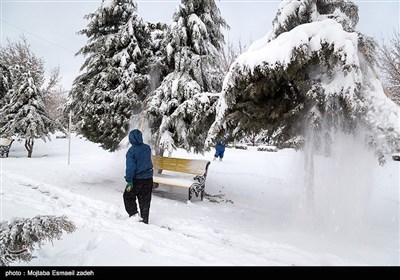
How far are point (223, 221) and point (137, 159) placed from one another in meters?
2.27

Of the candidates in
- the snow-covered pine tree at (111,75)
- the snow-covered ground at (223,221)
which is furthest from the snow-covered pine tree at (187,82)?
the snow-covered ground at (223,221)

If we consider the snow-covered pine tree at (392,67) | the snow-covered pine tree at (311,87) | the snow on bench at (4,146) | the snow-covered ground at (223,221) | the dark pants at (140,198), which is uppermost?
the snow-covered pine tree at (392,67)

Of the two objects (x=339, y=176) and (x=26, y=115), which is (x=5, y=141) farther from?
(x=339, y=176)

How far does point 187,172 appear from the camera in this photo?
332 inches

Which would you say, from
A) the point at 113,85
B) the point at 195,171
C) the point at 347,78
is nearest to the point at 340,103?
the point at 347,78

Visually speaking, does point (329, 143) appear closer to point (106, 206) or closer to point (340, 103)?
point (340, 103)

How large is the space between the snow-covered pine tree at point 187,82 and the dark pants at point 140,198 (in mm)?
2632

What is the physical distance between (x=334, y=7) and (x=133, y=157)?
5.44 metres

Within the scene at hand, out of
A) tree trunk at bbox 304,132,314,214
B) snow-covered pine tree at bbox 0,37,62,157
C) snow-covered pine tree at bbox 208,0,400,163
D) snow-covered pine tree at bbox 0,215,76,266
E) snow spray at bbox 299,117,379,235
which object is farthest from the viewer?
snow-covered pine tree at bbox 0,37,62,157

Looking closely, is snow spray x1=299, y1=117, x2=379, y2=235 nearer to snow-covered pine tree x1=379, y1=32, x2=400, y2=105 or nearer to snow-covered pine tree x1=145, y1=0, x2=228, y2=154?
snow-covered pine tree x1=145, y1=0, x2=228, y2=154

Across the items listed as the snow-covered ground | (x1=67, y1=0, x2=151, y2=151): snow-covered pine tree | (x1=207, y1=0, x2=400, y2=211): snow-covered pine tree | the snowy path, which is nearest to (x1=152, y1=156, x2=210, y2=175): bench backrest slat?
the snow-covered ground

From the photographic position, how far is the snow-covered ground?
362cm

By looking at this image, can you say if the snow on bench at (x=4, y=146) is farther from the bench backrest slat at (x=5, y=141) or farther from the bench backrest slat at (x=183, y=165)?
the bench backrest slat at (x=183, y=165)

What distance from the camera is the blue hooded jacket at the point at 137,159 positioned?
209 inches
